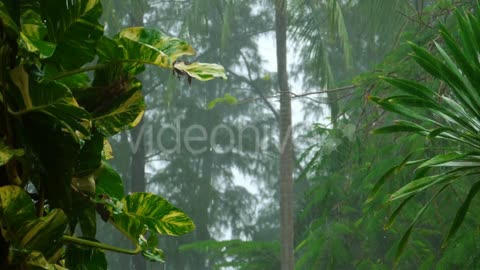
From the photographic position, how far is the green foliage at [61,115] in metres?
0.83

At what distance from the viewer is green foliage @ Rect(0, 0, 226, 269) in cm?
83

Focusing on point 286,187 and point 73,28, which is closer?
point 73,28

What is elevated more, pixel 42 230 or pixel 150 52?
pixel 150 52

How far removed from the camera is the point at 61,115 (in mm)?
863

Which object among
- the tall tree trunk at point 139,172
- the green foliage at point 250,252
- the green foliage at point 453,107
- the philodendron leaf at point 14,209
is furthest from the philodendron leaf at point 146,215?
the tall tree trunk at point 139,172

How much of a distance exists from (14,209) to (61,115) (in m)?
0.11

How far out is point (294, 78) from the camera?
34.4 feet

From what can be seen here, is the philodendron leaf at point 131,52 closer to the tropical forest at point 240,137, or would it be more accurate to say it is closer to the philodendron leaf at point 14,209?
the tropical forest at point 240,137

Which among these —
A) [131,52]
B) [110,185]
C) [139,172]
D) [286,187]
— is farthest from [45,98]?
[139,172]

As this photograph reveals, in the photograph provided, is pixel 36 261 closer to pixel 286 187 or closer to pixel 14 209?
pixel 14 209

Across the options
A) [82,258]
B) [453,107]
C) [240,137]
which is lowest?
[82,258]

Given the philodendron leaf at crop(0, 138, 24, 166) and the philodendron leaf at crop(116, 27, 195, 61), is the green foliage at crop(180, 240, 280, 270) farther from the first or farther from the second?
the philodendron leaf at crop(0, 138, 24, 166)

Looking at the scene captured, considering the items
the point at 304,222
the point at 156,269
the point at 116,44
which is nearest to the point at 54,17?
the point at 116,44

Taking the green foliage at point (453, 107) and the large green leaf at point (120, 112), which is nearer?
the large green leaf at point (120, 112)
